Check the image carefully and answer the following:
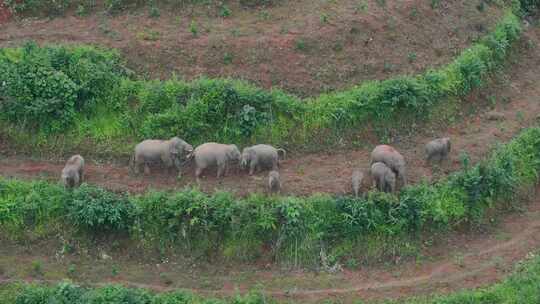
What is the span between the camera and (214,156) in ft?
68.8

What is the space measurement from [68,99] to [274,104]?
5.85 metres

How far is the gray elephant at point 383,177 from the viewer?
20500 mm

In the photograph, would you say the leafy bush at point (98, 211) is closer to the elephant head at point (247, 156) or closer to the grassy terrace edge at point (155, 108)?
the grassy terrace edge at point (155, 108)

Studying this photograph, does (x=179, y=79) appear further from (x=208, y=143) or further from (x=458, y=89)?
(x=458, y=89)

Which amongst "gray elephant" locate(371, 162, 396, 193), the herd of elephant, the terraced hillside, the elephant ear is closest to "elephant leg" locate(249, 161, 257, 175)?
the herd of elephant

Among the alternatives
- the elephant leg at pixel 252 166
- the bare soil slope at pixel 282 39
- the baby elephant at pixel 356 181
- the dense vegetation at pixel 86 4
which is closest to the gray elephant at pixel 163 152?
the elephant leg at pixel 252 166

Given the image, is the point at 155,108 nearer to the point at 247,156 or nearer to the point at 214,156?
the point at 214,156

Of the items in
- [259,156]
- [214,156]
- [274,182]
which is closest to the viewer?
[274,182]

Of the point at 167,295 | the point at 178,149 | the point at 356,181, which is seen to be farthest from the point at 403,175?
the point at 167,295

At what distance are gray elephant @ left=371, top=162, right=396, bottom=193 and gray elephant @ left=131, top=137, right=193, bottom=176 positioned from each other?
5.01m

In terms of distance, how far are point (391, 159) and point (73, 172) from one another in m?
8.36

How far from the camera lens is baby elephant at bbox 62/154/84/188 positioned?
66.8ft

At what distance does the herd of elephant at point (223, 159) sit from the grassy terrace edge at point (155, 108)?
1011 mm

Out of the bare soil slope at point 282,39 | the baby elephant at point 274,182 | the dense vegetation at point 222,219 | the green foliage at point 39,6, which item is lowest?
the dense vegetation at point 222,219
